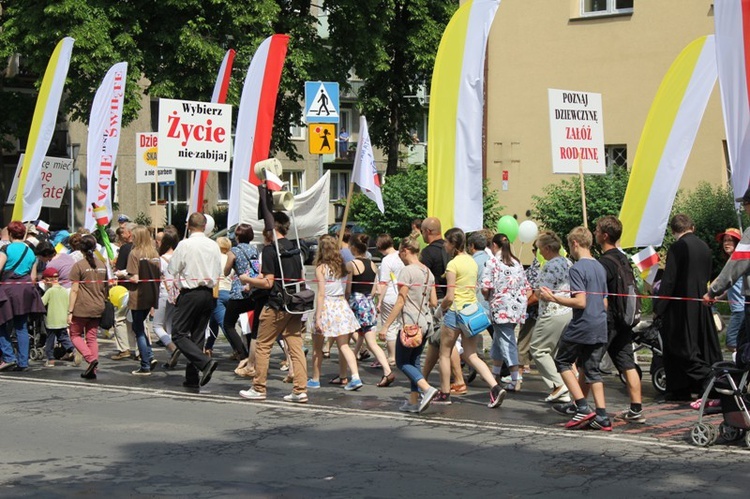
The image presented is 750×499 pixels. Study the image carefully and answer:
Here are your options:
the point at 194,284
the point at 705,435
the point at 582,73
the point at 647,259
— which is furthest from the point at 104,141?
the point at 705,435

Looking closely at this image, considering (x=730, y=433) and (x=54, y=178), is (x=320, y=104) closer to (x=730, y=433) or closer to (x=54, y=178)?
(x=54, y=178)

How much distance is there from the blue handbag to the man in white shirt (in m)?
2.91

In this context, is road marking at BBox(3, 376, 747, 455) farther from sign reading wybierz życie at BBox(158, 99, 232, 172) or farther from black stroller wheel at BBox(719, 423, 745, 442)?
sign reading wybierz życie at BBox(158, 99, 232, 172)

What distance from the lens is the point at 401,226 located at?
87.2 feet

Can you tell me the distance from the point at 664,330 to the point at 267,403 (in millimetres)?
4142

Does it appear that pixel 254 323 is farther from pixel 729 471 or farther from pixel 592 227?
pixel 592 227

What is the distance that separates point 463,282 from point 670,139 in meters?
3.57

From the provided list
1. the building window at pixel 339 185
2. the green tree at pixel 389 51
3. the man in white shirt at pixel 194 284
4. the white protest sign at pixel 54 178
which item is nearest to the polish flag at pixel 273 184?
the man in white shirt at pixel 194 284

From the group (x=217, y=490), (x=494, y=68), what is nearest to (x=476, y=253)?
(x=217, y=490)

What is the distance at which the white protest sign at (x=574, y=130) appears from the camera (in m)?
14.4

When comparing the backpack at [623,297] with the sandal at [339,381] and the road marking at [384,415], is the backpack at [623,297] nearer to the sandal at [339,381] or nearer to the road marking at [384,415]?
the road marking at [384,415]

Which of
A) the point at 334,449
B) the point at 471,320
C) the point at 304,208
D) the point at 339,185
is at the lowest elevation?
the point at 334,449

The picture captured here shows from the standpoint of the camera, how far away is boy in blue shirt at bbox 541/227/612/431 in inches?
387

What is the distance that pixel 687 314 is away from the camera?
11.4 m
